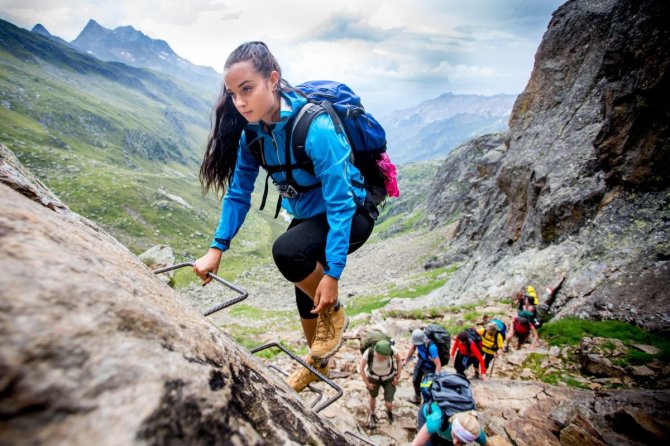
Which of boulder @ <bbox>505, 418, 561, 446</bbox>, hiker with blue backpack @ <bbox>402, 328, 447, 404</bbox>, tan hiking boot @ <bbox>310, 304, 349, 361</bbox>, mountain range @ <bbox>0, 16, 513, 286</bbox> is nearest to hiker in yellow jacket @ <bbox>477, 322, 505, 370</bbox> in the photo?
hiker with blue backpack @ <bbox>402, 328, 447, 404</bbox>

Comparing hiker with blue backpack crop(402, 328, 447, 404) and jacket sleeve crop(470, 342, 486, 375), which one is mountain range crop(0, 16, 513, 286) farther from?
jacket sleeve crop(470, 342, 486, 375)

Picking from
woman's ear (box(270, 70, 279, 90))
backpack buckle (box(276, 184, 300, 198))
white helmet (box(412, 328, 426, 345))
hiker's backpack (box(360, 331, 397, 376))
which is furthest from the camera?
white helmet (box(412, 328, 426, 345))

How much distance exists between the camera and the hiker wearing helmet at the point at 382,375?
9.10 meters

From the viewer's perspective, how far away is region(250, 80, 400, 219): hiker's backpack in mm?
3842

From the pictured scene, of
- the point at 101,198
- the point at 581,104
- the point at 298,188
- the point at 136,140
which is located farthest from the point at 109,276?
the point at 136,140

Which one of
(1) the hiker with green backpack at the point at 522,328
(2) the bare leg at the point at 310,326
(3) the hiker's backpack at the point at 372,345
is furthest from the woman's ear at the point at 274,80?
(1) the hiker with green backpack at the point at 522,328

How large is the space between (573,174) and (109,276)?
21.6m

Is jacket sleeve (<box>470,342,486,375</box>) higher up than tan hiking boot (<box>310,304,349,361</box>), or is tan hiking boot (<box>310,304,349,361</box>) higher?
tan hiking boot (<box>310,304,349,361</box>)

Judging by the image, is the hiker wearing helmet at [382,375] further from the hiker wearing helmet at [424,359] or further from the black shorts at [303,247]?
the black shorts at [303,247]

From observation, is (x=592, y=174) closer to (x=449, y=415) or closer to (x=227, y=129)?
(x=449, y=415)

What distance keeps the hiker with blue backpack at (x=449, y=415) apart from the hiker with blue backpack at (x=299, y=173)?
3457 mm

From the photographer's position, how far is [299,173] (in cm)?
405

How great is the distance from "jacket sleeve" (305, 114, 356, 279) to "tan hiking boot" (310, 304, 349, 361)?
3.00 feet

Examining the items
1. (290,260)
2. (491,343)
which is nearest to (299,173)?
(290,260)
